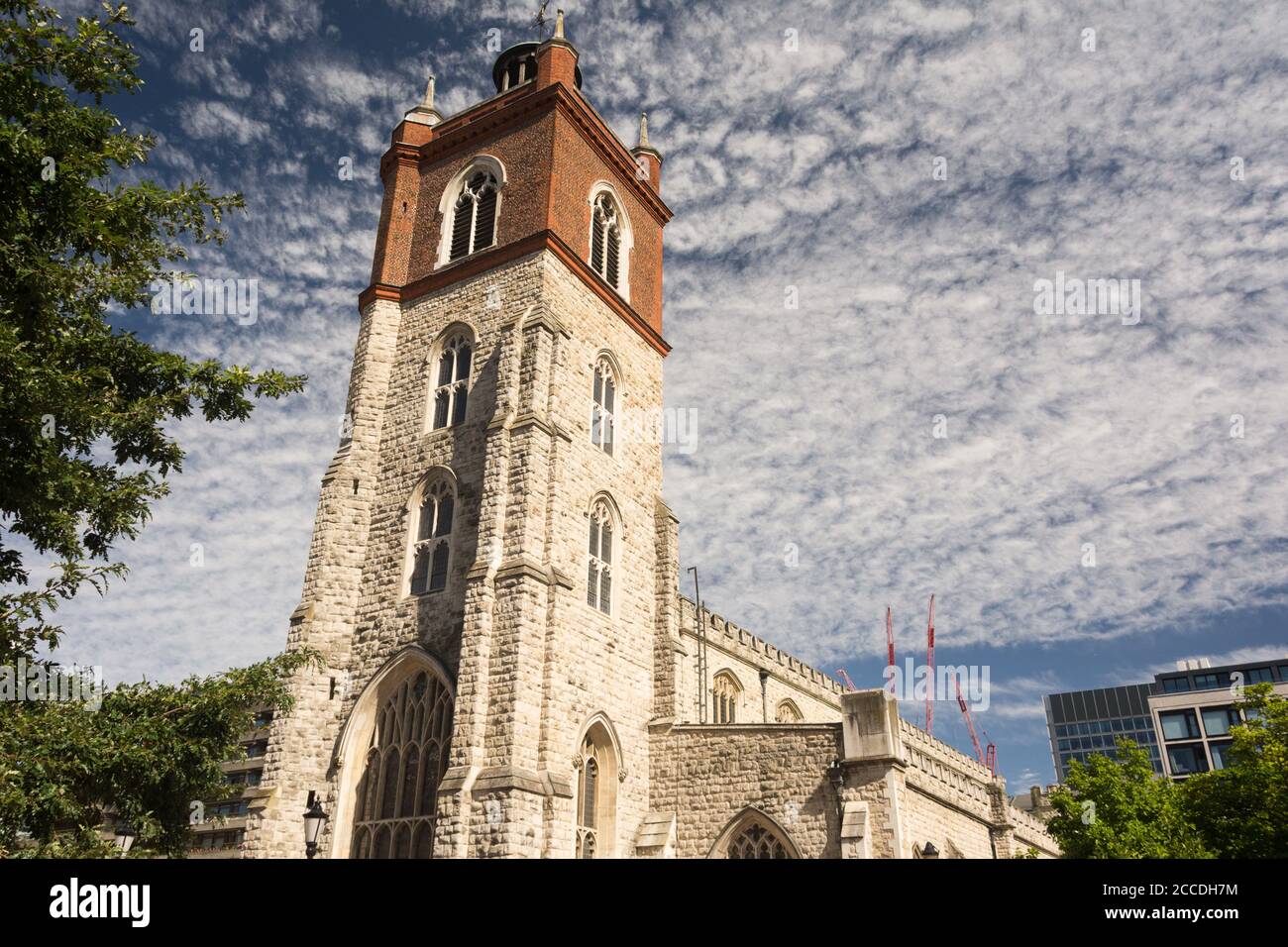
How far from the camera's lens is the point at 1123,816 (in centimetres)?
3023

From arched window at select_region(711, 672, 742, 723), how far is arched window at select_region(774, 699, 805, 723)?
311 cm

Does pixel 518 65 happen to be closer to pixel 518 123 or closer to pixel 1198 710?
pixel 518 123

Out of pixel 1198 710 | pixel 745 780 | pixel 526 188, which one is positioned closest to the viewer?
pixel 745 780

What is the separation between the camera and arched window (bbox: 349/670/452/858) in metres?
20.8

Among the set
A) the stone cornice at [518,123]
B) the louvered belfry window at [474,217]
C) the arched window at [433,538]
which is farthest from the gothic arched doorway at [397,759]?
the stone cornice at [518,123]

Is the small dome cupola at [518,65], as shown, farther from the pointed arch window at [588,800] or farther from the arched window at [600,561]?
the pointed arch window at [588,800]

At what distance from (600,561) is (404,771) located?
7.22 meters

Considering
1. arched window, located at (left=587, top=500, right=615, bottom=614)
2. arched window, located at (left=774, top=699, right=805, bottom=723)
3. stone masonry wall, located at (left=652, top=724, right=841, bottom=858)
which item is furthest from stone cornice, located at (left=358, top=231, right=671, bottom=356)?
arched window, located at (left=774, top=699, right=805, bottom=723)

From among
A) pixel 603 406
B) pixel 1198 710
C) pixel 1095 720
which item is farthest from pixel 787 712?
pixel 1095 720

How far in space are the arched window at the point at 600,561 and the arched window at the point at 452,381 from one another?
4609 millimetres

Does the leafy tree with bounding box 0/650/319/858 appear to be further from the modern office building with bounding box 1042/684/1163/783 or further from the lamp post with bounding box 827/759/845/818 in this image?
the modern office building with bounding box 1042/684/1163/783
